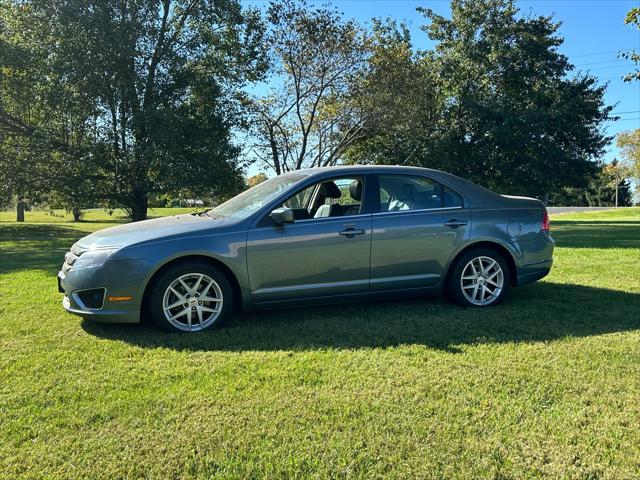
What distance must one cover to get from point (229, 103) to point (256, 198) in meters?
14.2

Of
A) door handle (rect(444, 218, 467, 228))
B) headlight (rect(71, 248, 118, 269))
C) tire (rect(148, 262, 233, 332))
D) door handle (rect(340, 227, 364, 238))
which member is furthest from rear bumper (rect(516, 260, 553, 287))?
headlight (rect(71, 248, 118, 269))

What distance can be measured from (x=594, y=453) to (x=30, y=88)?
1759cm

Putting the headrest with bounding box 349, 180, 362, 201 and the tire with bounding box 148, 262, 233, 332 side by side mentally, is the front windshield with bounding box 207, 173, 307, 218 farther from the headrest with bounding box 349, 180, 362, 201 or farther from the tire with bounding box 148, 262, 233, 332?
the tire with bounding box 148, 262, 233, 332

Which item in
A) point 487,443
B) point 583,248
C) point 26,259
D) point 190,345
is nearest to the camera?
point 487,443

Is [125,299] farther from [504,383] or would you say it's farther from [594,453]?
[594,453]

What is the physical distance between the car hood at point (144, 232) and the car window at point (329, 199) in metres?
0.81

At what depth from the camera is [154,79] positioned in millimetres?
16375

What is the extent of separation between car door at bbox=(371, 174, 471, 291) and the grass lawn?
426 millimetres

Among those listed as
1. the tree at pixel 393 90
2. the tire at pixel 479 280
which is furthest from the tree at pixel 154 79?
the tire at pixel 479 280

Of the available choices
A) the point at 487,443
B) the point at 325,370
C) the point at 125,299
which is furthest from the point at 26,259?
the point at 487,443

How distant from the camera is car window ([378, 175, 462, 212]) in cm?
527

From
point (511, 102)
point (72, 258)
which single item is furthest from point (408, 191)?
point (511, 102)

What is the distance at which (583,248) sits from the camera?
10.7m

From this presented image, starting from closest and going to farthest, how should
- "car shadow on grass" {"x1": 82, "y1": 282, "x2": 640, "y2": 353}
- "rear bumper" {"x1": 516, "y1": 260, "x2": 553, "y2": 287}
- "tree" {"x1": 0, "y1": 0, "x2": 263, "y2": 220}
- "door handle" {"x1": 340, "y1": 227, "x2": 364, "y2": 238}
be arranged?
"car shadow on grass" {"x1": 82, "y1": 282, "x2": 640, "y2": 353} < "door handle" {"x1": 340, "y1": 227, "x2": 364, "y2": 238} < "rear bumper" {"x1": 516, "y1": 260, "x2": 553, "y2": 287} < "tree" {"x1": 0, "y1": 0, "x2": 263, "y2": 220}
